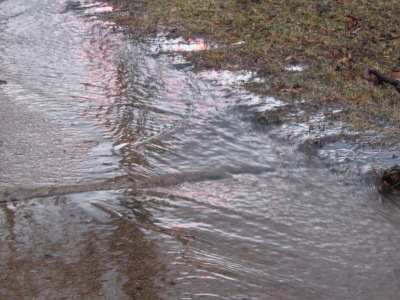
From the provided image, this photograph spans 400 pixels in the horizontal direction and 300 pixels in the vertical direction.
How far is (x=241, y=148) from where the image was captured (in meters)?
3.72

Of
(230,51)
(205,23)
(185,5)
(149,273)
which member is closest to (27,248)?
(149,273)

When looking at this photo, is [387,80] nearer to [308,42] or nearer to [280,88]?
[280,88]

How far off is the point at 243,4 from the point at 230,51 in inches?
75.0

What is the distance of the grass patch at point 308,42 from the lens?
4.59 m

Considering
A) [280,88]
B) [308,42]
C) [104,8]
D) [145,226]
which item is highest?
[104,8]

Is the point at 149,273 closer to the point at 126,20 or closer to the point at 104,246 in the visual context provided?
the point at 104,246

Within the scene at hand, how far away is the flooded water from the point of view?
2.40 metres

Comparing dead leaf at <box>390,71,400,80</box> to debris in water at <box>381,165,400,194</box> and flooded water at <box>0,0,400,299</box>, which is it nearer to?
flooded water at <box>0,0,400,299</box>

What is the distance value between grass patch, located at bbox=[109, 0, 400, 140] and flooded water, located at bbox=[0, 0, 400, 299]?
1.31 feet

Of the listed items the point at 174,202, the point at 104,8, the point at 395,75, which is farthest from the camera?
the point at 104,8

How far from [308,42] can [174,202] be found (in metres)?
3.34

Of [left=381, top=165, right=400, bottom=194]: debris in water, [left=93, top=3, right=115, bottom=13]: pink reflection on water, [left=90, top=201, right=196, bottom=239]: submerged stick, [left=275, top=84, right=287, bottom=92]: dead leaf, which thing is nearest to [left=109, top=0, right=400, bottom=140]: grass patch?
[left=275, top=84, right=287, bottom=92]: dead leaf

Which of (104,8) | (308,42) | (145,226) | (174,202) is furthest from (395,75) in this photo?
(104,8)

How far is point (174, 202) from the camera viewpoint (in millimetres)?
3020
